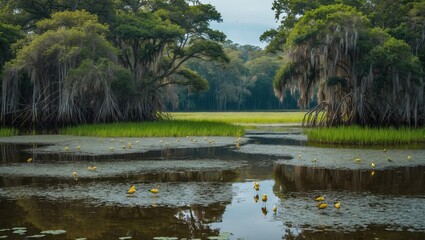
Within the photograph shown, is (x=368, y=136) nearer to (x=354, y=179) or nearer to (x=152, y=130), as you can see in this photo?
(x=354, y=179)

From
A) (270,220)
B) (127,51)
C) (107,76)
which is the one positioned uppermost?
(127,51)

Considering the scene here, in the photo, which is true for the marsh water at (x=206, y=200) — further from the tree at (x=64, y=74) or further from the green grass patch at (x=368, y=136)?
the tree at (x=64, y=74)

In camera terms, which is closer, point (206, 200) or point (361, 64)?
point (206, 200)

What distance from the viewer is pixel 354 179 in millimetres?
12102

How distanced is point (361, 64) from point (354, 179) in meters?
15.2

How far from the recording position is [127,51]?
3741cm

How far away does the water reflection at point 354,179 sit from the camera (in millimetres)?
10836

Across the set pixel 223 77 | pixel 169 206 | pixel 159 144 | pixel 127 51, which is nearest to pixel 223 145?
pixel 159 144

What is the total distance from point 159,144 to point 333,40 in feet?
37.0

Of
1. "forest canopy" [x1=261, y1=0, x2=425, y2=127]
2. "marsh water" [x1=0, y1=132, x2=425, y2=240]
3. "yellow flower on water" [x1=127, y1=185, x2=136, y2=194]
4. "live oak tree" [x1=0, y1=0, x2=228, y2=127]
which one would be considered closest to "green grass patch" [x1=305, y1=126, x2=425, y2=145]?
"forest canopy" [x1=261, y1=0, x2=425, y2=127]

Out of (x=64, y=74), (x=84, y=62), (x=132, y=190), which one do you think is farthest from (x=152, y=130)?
(x=132, y=190)

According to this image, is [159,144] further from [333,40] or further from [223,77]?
[223,77]

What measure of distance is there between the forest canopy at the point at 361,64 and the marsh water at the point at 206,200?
10.2 metres

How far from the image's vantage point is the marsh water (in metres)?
7.32
